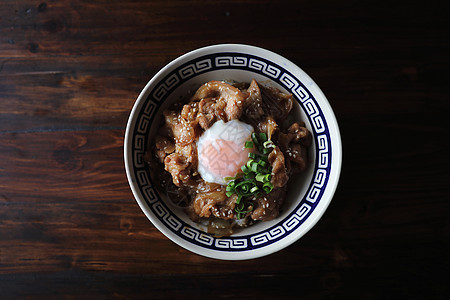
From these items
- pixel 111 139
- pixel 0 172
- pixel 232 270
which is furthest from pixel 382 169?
pixel 0 172

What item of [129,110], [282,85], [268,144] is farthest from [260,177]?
[129,110]

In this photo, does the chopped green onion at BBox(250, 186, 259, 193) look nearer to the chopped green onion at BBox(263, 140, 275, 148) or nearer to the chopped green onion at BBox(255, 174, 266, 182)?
the chopped green onion at BBox(255, 174, 266, 182)

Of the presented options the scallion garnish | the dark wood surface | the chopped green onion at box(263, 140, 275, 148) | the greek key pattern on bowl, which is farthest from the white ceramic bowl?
the dark wood surface

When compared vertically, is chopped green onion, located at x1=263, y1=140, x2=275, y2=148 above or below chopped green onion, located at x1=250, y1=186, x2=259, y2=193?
above

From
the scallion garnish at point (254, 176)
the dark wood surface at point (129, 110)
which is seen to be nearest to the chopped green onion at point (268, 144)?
the scallion garnish at point (254, 176)

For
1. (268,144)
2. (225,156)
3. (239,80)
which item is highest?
(239,80)

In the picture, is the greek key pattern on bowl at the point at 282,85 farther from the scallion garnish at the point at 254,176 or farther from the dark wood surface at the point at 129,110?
the dark wood surface at the point at 129,110

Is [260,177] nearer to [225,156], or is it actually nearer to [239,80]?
[225,156]

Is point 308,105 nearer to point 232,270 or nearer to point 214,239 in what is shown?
point 214,239

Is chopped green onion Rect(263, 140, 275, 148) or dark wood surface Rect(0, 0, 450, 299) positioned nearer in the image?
chopped green onion Rect(263, 140, 275, 148)
